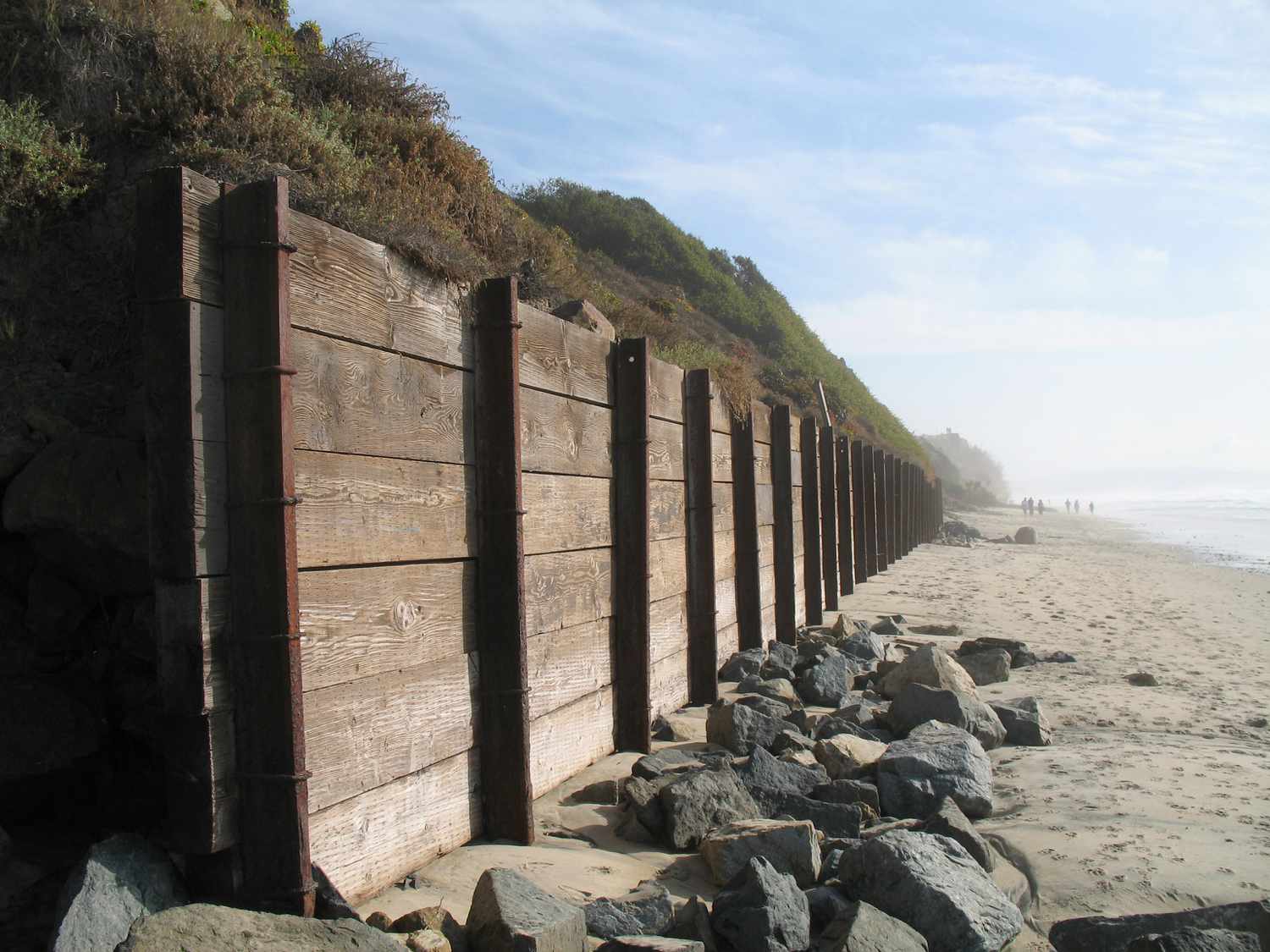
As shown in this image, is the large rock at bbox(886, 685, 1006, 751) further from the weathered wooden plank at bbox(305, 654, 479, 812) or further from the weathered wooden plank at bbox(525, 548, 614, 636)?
the weathered wooden plank at bbox(305, 654, 479, 812)

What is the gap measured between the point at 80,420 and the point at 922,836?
374 cm

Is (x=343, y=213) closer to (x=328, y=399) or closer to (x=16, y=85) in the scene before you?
(x=328, y=399)

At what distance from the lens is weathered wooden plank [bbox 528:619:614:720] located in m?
4.67

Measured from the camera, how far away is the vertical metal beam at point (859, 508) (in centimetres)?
1666

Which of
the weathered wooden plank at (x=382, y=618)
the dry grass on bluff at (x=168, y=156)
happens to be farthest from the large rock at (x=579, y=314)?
the weathered wooden plank at (x=382, y=618)

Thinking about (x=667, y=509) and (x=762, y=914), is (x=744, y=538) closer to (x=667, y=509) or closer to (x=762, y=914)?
(x=667, y=509)

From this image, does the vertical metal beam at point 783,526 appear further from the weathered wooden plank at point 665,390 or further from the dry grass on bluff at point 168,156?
the weathered wooden plank at point 665,390

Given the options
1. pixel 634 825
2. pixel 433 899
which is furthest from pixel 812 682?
pixel 433 899

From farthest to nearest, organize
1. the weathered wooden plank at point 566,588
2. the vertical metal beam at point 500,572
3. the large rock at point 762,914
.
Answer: the weathered wooden plank at point 566,588
the vertical metal beam at point 500,572
the large rock at point 762,914

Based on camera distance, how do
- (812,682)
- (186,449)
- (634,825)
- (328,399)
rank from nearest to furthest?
1. (186,449)
2. (328,399)
3. (634,825)
4. (812,682)

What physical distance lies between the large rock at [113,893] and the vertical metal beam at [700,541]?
4.43 meters

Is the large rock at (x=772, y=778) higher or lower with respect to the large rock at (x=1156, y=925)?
higher

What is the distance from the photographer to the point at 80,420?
12.8 feet

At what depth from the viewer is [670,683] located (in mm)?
6570
